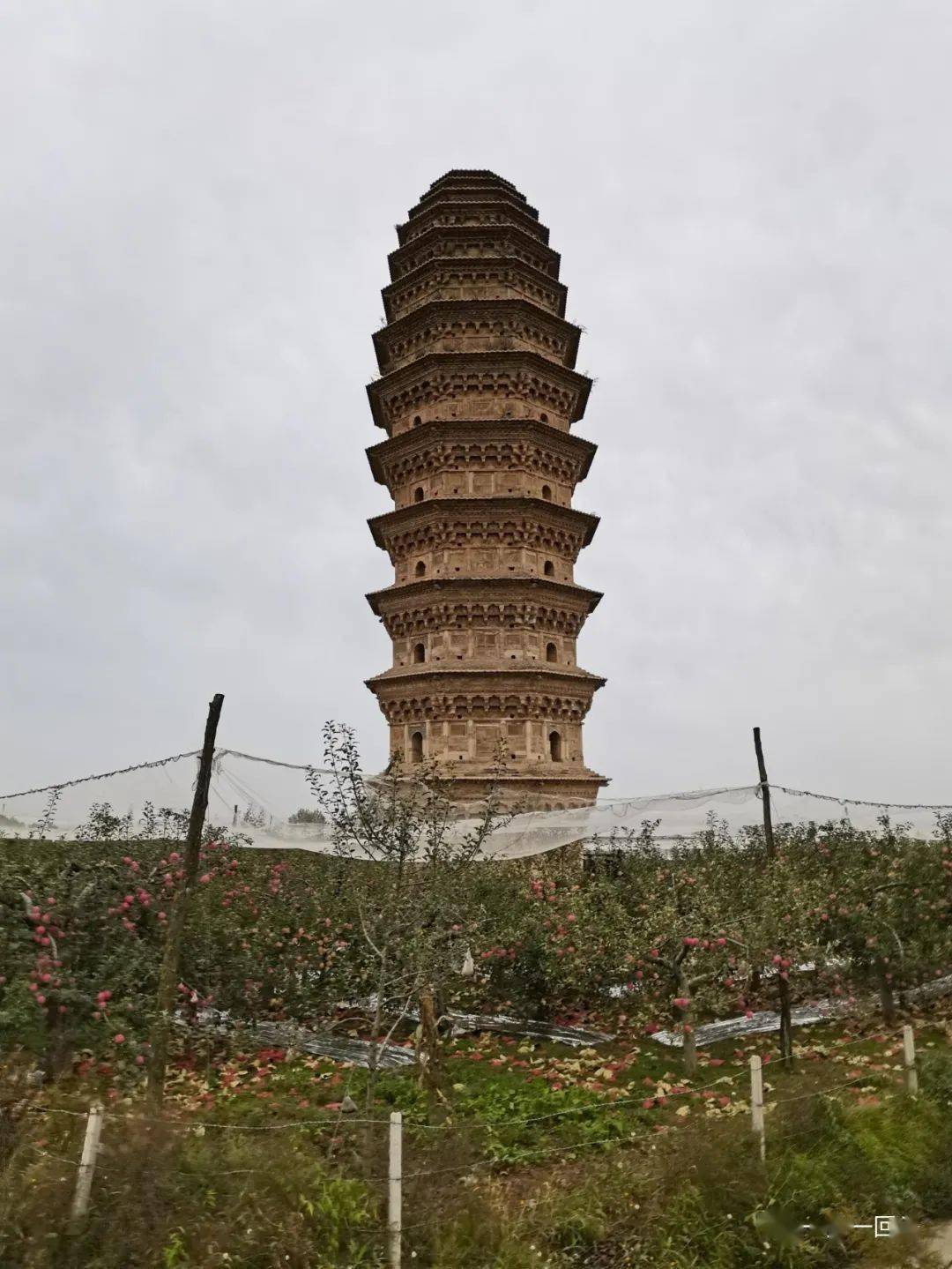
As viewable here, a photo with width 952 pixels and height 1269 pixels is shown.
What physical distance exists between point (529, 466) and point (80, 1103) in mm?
19137

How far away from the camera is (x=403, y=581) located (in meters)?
23.1

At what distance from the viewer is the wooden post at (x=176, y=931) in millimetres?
7352

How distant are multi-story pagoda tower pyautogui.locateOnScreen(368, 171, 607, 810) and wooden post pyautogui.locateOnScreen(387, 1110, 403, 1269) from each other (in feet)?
45.2

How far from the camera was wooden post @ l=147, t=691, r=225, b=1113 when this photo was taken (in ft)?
24.1

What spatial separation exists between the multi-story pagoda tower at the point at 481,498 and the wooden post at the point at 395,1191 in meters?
13.8

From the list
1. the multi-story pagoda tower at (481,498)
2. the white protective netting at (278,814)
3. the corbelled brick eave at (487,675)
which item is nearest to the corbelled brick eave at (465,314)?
the multi-story pagoda tower at (481,498)

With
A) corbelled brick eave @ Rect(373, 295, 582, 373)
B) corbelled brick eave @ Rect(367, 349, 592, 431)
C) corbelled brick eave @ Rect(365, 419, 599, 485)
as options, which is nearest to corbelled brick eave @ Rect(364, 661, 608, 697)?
corbelled brick eave @ Rect(365, 419, 599, 485)

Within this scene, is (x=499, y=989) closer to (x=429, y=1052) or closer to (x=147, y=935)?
(x=429, y=1052)

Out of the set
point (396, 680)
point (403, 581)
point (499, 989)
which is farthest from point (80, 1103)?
point (403, 581)

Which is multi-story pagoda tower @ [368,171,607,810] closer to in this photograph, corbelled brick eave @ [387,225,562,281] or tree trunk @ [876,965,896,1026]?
corbelled brick eave @ [387,225,562,281]

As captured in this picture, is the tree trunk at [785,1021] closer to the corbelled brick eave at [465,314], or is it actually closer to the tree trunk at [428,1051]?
the tree trunk at [428,1051]

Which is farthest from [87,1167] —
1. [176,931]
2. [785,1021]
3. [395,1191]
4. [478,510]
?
[478,510]

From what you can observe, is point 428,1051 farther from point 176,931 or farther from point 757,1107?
point 757,1107

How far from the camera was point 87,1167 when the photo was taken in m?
5.19
